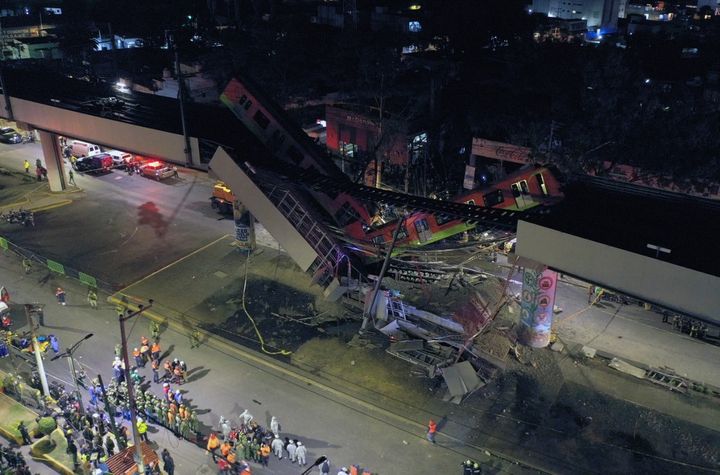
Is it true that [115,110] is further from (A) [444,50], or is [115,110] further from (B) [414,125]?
(A) [444,50]

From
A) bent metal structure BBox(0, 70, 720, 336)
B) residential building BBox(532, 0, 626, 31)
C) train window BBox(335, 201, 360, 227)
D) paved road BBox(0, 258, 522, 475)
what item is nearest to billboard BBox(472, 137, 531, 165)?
bent metal structure BBox(0, 70, 720, 336)

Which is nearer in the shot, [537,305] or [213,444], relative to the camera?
[213,444]

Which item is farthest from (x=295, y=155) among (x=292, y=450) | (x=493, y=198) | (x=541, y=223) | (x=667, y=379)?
(x=667, y=379)

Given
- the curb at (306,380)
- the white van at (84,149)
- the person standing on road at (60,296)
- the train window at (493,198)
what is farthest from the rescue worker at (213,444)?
the white van at (84,149)

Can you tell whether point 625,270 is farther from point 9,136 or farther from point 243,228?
point 9,136

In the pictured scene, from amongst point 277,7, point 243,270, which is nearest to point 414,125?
point 243,270

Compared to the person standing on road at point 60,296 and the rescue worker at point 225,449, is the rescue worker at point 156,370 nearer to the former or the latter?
the rescue worker at point 225,449

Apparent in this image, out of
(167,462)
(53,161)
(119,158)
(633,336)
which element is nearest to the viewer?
(167,462)
